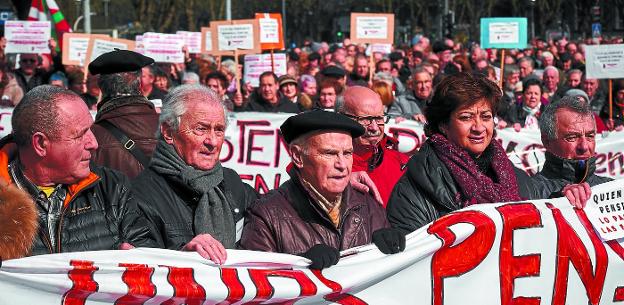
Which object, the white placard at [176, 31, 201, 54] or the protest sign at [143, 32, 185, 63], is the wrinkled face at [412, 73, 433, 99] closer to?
the protest sign at [143, 32, 185, 63]

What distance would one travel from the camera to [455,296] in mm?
4078

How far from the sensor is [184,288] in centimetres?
361

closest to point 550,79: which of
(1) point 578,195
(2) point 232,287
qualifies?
(1) point 578,195

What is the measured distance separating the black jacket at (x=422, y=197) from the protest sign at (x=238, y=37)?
8.10 m

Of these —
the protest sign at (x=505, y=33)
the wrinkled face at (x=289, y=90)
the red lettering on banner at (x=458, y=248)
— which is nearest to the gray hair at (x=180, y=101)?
the red lettering on banner at (x=458, y=248)

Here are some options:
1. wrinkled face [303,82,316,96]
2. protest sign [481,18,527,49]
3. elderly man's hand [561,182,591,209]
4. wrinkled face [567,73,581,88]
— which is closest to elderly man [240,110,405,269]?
elderly man's hand [561,182,591,209]

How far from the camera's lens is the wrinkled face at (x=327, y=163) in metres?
4.05

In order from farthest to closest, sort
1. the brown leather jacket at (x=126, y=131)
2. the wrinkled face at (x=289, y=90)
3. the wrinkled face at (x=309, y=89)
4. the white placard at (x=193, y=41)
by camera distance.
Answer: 1. the white placard at (x=193, y=41)
2. the wrinkled face at (x=309, y=89)
3. the wrinkled face at (x=289, y=90)
4. the brown leather jacket at (x=126, y=131)

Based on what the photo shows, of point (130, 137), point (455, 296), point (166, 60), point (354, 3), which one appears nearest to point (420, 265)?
point (455, 296)

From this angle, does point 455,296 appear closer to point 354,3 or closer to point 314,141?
point 314,141

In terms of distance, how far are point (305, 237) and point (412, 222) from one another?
0.55 metres

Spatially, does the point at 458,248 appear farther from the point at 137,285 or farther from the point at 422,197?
the point at 137,285

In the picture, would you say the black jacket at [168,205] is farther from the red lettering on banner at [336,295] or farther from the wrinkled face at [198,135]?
the red lettering on banner at [336,295]

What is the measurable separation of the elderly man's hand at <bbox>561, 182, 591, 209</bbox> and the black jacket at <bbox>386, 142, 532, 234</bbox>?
0.45 metres
